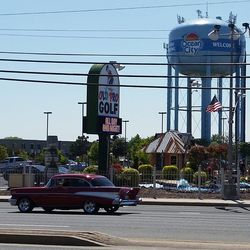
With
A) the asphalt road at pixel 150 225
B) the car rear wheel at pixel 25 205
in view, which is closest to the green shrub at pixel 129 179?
the car rear wheel at pixel 25 205

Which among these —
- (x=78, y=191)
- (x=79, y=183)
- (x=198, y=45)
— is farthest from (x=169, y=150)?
(x=78, y=191)

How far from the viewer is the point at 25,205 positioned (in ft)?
90.6

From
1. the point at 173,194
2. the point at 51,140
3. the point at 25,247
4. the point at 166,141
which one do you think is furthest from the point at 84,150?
the point at 25,247

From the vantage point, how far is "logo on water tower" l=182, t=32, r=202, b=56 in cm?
7269

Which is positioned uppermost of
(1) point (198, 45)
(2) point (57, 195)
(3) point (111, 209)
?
(1) point (198, 45)

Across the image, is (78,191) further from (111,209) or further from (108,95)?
(108,95)

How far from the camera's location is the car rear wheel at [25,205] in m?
27.6

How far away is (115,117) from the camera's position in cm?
4512

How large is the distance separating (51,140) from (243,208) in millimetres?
18012

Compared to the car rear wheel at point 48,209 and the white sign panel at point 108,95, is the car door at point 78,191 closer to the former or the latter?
the car rear wheel at point 48,209

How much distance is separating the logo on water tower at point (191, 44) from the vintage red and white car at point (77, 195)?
4679 cm

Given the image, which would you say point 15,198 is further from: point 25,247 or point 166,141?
point 166,141

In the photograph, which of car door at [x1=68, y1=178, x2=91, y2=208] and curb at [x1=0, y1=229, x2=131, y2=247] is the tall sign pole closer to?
car door at [x1=68, y1=178, x2=91, y2=208]

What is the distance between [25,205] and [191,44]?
48.1 metres
